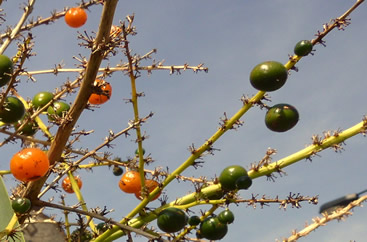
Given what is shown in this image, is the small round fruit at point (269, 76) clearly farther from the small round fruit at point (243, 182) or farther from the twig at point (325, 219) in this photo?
the twig at point (325, 219)

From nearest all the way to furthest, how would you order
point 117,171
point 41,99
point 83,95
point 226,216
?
point 83,95 → point 226,216 → point 41,99 → point 117,171

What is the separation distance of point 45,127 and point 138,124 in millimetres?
1668

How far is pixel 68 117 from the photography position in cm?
459

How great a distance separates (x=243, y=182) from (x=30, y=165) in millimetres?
1836

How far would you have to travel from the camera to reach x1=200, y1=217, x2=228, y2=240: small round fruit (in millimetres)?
4820

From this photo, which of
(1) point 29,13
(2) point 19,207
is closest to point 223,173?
(2) point 19,207

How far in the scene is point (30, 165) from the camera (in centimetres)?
449

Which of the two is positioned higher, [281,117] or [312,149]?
[281,117]

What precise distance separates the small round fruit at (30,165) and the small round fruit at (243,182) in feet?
5.55

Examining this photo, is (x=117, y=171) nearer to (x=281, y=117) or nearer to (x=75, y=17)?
(x=75, y=17)

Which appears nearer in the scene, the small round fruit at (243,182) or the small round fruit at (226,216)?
the small round fruit at (243,182)

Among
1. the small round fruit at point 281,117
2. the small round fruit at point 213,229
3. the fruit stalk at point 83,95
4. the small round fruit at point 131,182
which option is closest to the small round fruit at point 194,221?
the small round fruit at point 213,229

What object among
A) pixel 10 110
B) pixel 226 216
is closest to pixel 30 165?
pixel 10 110

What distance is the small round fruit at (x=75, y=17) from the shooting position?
7.57m
